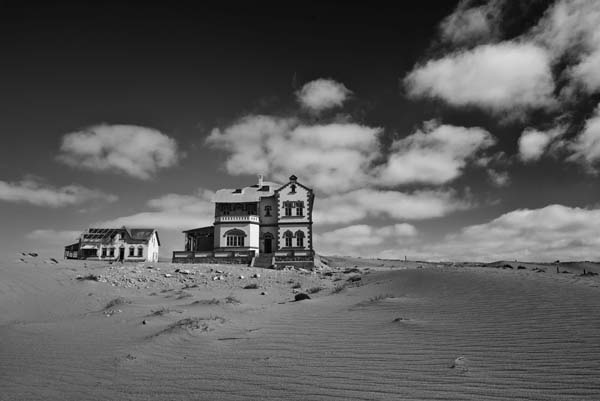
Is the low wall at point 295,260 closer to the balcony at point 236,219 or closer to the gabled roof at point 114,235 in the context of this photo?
the balcony at point 236,219

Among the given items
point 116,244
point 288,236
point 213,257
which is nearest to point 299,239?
point 288,236

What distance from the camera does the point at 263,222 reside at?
139 ft

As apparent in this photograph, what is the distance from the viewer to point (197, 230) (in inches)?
1822

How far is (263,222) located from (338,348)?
35.7 meters

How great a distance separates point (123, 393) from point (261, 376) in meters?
2.15

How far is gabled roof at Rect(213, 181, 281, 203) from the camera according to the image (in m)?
43.1

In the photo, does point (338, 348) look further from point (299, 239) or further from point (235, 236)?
point (235, 236)

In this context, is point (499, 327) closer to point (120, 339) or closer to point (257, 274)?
point (120, 339)

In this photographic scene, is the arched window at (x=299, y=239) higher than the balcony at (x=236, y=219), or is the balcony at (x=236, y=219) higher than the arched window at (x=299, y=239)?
the balcony at (x=236, y=219)

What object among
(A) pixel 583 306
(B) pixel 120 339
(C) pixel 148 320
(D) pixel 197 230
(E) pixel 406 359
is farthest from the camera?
(D) pixel 197 230

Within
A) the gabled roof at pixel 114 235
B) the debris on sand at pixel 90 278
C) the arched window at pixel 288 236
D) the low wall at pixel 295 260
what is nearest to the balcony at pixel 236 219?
the arched window at pixel 288 236

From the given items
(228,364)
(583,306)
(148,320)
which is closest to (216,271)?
(148,320)

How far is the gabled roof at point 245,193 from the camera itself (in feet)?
141

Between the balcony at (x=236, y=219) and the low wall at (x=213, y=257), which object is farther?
the balcony at (x=236, y=219)
